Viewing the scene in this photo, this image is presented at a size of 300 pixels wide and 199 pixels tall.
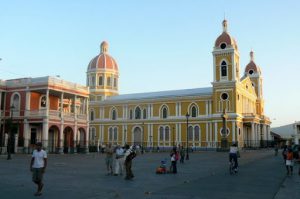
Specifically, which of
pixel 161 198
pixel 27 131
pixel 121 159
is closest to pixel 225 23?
pixel 27 131

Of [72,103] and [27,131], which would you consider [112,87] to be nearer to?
[72,103]

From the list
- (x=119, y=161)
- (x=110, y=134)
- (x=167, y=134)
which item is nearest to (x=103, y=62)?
(x=110, y=134)

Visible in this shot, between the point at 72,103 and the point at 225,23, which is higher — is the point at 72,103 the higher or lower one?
the lower one

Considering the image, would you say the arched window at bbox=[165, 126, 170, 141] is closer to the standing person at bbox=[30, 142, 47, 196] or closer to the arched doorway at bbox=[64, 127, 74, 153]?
the arched doorway at bbox=[64, 127, 74, 153]

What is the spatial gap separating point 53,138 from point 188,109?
90.2ft

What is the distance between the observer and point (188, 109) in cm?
6581

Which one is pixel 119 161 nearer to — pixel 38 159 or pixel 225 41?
pixel 38 159

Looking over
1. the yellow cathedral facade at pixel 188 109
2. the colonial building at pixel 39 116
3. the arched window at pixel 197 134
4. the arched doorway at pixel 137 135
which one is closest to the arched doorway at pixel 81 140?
Answer: the colonial building at pixel 39 116

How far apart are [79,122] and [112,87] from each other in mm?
33583

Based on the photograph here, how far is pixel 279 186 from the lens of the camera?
13.3 meters

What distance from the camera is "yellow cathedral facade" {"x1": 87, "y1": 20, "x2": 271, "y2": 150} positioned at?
61438 millimetres

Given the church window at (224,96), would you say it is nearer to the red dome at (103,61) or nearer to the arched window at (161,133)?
the arched window at (161,133)

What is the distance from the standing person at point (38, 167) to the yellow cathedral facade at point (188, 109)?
44.3 meters

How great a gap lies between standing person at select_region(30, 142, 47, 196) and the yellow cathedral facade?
44300 millimetres
